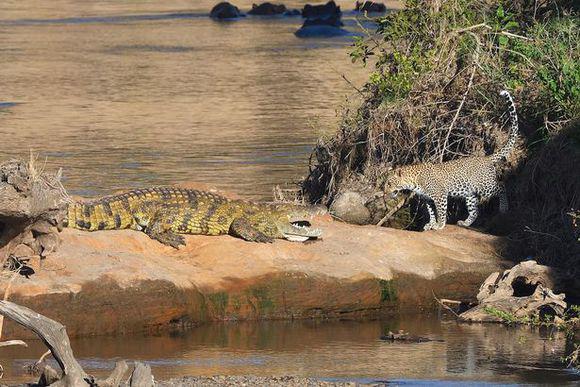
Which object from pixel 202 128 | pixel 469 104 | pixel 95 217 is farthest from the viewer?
pixel 202 128

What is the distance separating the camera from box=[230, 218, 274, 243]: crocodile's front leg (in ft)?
40.6

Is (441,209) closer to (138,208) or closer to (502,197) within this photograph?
(502,197)

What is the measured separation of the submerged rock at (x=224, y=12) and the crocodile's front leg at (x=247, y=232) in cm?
3896

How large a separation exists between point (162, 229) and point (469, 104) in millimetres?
3818

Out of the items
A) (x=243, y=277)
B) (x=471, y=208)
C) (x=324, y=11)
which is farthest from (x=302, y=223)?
(x=324, y=11)

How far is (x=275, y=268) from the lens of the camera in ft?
38.9

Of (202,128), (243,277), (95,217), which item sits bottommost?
(202,128)

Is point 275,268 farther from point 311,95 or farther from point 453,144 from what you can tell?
point 311,95

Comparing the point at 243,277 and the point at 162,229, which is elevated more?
the point at 162,229

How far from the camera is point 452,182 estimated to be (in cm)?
1345

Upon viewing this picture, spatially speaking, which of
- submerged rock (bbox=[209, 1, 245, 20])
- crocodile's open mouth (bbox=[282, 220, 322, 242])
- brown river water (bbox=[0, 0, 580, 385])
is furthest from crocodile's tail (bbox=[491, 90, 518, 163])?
submerged rock (bbox=[209, 1, 245, 20])

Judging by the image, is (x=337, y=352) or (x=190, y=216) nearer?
(x=337, y=352)

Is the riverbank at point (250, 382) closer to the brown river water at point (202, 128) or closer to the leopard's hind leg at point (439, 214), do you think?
the brown river water at point (202, 128)

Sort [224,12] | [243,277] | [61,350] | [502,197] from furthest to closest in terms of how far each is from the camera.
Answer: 1. [224,12]
2. [502,197]
3. [243,277]
4. [61,350]
